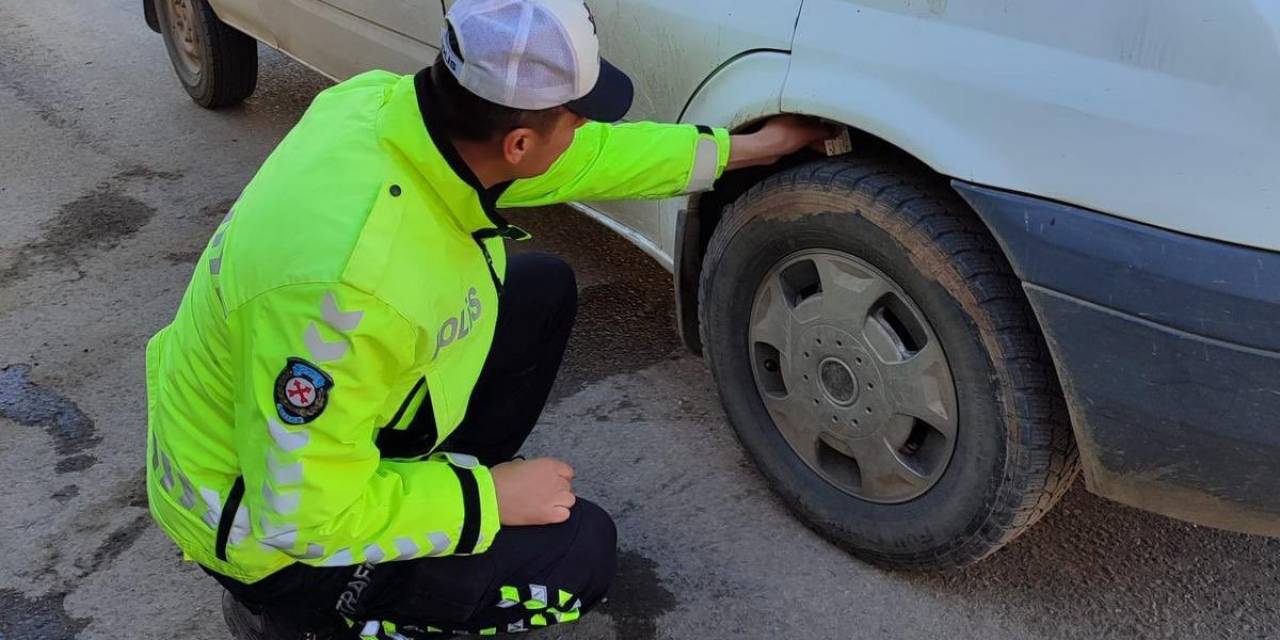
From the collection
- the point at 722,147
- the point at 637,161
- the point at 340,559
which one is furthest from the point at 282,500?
the point at 722,147

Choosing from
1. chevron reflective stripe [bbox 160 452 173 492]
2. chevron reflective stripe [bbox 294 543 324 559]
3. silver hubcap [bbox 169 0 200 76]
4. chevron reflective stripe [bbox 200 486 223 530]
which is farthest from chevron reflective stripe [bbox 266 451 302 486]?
silver hubcap [bbox 169 0 200 76]

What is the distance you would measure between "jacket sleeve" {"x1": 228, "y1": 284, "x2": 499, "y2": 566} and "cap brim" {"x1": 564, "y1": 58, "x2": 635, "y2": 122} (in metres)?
0.40

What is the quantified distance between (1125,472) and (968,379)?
289mm

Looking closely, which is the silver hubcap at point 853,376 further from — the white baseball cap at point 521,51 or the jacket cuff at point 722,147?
the white baseball cap at point 521,51

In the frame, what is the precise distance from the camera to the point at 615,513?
2641 millimetres

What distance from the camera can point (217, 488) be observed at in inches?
73.3

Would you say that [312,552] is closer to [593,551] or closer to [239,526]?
[239,526]

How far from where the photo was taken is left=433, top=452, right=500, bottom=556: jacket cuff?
1843mm

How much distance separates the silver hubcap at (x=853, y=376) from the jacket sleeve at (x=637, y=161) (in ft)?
0.85

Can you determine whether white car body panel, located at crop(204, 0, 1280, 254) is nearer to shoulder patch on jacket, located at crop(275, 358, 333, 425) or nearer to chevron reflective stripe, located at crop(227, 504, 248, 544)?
shoulder patch on jacket, located at crop(275, 358, 333, 425)

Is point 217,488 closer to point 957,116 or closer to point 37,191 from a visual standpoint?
point 957,116

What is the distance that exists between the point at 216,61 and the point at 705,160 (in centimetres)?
338

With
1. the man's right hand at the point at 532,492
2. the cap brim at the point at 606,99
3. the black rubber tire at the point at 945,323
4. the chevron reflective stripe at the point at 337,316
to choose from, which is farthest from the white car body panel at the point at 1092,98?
the chevron reflective stripe at the point at 337,316

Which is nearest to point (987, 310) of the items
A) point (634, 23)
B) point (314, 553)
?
point (634, 23)
